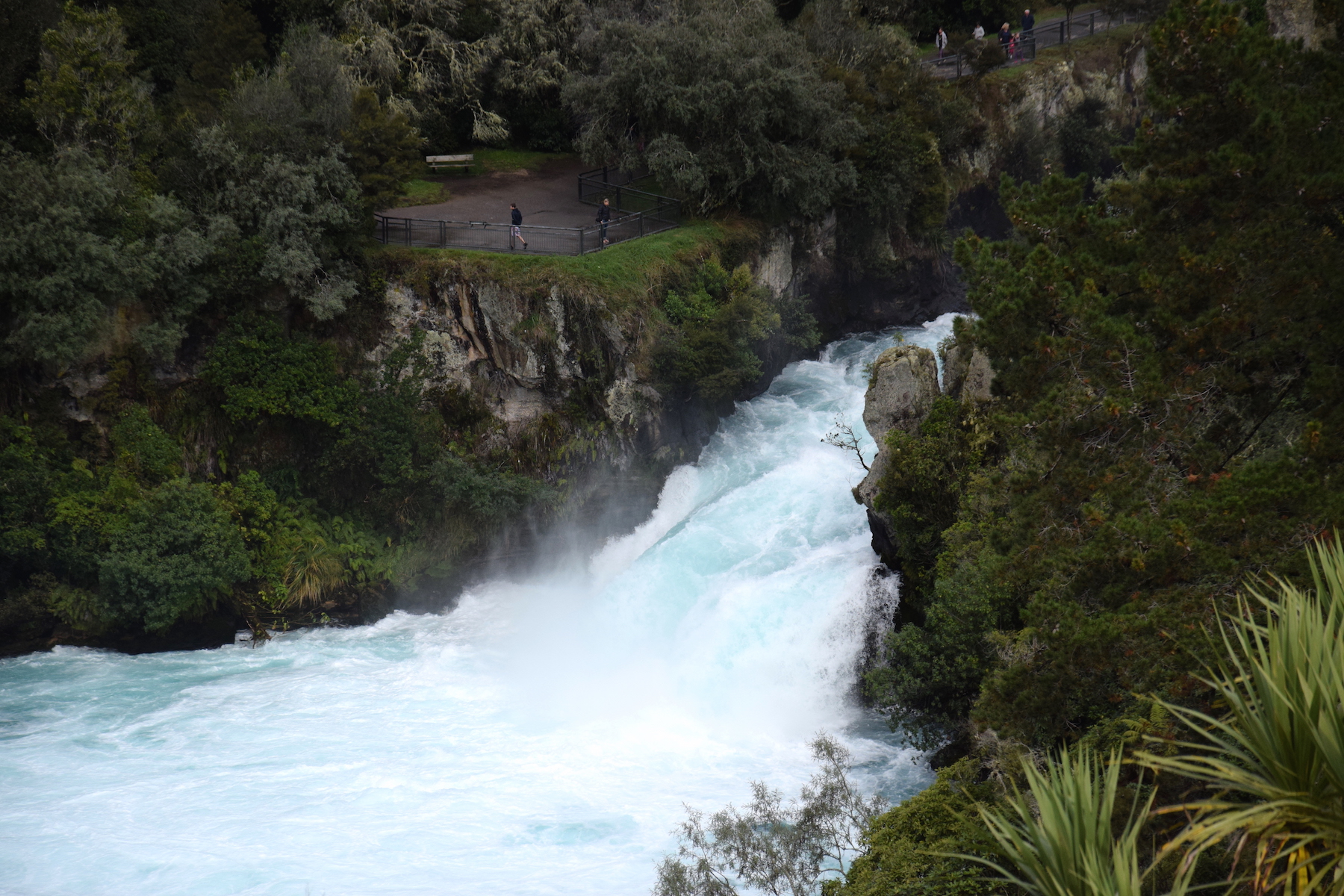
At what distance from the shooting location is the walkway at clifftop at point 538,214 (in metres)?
30.4

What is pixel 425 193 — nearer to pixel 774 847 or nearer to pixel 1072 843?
pixel 774 847

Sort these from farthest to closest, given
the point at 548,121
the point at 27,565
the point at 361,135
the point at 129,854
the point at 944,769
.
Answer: the point at 548,121 → the point at 361,135 → the point at 27,565 → the point at 129,854 → the point at 944,769

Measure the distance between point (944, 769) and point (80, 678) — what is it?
1951 cm

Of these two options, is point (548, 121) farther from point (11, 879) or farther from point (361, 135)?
point (11, 879)

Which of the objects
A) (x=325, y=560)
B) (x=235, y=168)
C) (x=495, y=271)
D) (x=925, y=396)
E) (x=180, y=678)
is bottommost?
(x=180, y=678)

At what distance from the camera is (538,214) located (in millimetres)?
33375

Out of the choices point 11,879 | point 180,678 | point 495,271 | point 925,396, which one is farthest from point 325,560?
point 925,396

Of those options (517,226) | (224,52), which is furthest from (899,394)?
(224,52)

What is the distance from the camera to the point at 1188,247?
14.0 m

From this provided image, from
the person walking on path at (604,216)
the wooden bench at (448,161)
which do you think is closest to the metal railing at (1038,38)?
the person walking on path at (604,216)

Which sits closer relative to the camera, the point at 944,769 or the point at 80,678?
the point at 944,769

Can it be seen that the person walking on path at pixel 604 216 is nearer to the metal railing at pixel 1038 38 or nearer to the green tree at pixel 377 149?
the green tree at pixel 377 149

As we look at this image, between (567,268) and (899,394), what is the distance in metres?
10.3

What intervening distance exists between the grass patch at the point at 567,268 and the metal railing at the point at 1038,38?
15458 mm
